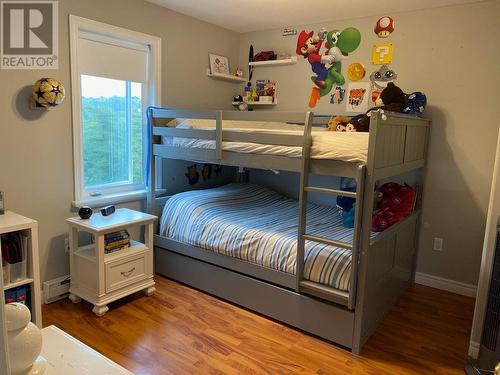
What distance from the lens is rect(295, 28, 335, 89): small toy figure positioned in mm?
3537

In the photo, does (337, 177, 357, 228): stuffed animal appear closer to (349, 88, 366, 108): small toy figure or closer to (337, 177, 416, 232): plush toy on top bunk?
(337, 177, 416, 232): plush toy on top bunk

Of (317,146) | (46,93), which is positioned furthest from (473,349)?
(46,93)

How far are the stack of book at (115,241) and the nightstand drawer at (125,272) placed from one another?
0.11 metres

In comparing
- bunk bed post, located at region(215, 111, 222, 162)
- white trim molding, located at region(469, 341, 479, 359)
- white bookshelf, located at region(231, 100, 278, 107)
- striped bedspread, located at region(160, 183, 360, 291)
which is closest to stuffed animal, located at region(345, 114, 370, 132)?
striped bedspread, located at region(160, 183, 360, 291)

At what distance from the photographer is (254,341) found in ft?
7.64

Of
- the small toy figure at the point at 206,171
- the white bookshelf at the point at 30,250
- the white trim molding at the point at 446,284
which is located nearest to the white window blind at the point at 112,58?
the small toy figure at the point at 206,171

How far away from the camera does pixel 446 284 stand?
10.5 ft

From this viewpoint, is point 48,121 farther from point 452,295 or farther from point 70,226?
point 452,295

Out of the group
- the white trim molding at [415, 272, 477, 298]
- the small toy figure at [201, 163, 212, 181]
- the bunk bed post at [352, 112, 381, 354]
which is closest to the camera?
the bunk bed post at [352, 112, 381, 354]

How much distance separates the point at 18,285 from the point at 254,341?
4.66 feet

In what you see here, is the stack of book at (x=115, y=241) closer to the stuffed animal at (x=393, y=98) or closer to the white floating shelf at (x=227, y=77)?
the white floating shelf at (x=227, y=77)

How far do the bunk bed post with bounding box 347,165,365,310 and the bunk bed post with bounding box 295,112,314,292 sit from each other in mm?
322

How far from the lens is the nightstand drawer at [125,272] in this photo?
Result: 2610mm

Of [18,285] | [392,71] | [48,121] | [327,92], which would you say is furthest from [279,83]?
[18,285]
